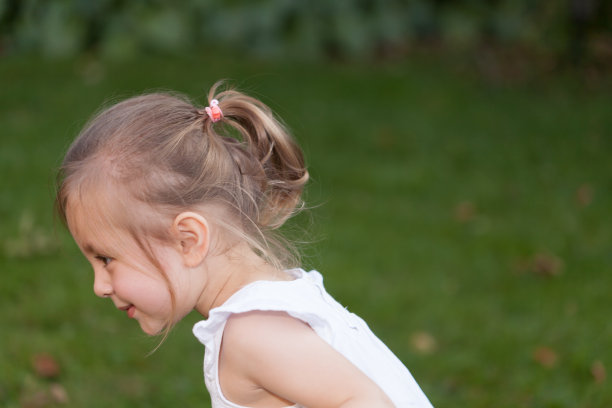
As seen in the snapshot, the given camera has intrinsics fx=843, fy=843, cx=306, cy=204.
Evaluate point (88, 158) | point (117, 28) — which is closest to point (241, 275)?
point (88, 158)

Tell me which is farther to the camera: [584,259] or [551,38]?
[551,38]

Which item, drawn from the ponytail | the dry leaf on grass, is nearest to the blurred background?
the dry leaf on grass

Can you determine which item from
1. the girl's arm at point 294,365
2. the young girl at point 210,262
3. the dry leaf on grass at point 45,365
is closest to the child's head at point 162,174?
the young girl at point 210,262

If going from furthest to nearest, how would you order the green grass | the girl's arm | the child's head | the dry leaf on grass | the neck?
the green grass, the dry leaf on grass, the neck, the child's head, the girl's arm

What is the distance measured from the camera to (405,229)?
4.78 meters

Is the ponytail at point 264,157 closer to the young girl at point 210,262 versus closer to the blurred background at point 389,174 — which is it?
the young girl at point 210,262

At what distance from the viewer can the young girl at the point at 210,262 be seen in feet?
5.56

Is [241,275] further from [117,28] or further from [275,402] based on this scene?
[117,28]

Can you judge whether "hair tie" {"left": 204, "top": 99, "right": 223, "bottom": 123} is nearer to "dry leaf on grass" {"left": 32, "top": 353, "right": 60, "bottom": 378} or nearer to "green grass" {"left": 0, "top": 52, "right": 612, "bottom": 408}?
"green grass" {"left": 0, "top": 52, "right": 612, "bottom": 408}

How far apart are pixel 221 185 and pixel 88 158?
0.96ft

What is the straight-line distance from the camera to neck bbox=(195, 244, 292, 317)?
1.88 m

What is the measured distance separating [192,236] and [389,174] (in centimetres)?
390

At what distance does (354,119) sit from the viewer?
21.7 feet

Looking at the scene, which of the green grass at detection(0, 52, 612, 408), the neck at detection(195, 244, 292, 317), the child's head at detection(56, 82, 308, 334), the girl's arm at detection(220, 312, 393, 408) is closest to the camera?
the girl's arm at detection(220, 312, 393, 408)
